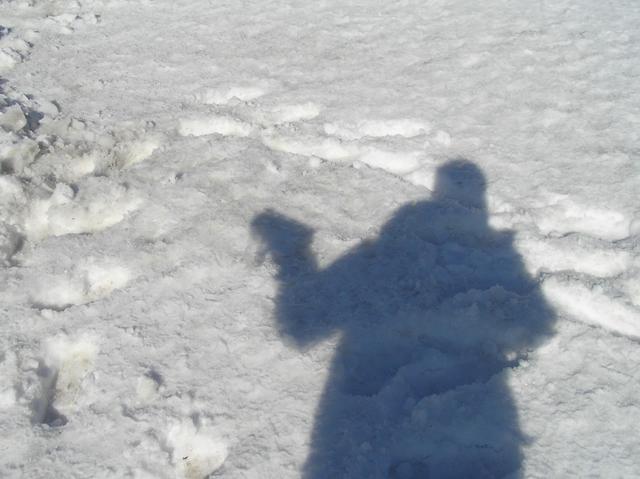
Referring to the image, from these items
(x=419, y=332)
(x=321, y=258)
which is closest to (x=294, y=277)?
(x=321, y=258)

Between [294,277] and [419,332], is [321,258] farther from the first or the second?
[419,332]

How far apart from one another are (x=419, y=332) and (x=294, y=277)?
854mm

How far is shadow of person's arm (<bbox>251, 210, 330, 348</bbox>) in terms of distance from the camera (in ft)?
10.3

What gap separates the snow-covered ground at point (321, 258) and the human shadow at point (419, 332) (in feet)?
0.05

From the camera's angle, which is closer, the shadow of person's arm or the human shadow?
the human shadow

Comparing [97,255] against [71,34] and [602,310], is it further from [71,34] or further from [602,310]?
[71,34]

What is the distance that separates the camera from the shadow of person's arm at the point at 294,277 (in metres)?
3.15

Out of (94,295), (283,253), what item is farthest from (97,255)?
(283,253)

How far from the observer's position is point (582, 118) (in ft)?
15.5

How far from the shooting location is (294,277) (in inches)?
135

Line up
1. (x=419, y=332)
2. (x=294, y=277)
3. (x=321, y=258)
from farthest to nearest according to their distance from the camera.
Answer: (x=321, y=258) → (x=294, y=277) → (x=419, y=332)

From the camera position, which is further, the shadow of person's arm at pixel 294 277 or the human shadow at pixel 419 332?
the shadow of person's arm at pixel 294 277

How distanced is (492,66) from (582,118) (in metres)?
1.18

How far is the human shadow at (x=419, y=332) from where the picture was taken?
261 centimetres
